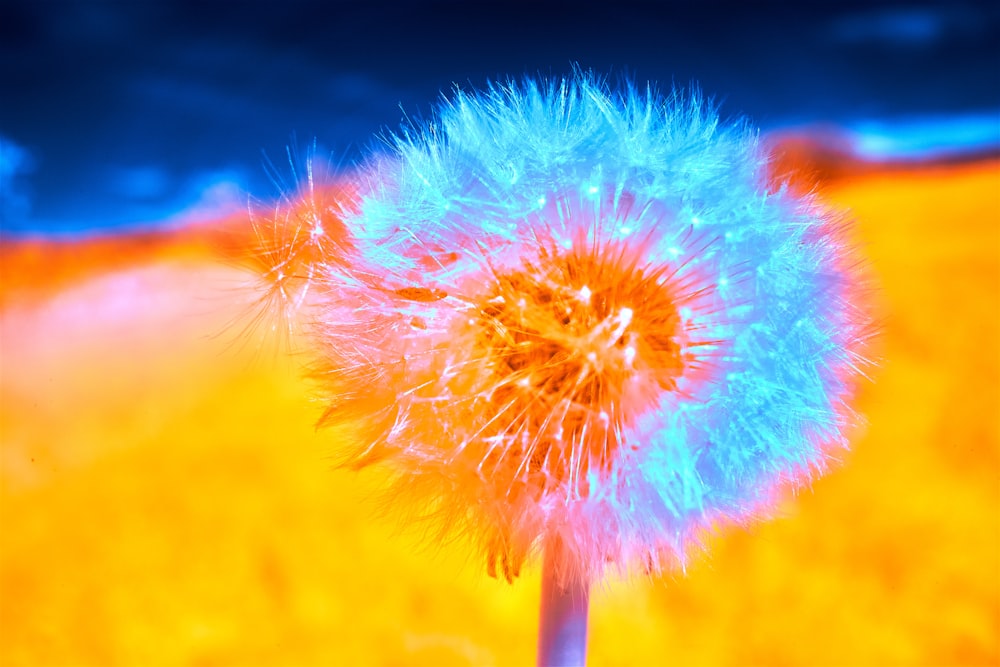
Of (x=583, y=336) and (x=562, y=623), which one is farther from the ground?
(x=583, y=336)

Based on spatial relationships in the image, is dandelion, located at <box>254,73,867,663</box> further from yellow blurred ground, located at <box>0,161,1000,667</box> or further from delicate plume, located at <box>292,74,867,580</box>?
Answer: yellow blurred ground, located at <box>0,161,1000,667</box>

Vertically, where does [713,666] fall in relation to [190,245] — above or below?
below

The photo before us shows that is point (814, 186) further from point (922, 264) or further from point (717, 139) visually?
point (922, 264)

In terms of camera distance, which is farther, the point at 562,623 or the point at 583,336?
the point at 562,623

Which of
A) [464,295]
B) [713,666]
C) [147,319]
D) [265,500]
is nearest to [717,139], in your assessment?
[464,295]

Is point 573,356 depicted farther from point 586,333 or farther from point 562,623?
point 562,623

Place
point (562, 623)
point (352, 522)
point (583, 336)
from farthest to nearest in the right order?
point (352, 522) → point (562, 623) → point (583, 336)

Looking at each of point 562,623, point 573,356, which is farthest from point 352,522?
point 573,356
